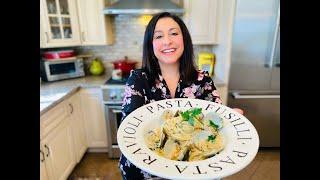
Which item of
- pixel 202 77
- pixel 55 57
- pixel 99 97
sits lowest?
pixel 99 97

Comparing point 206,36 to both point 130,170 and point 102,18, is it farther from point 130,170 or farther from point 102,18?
point 130,170

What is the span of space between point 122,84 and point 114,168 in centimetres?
91

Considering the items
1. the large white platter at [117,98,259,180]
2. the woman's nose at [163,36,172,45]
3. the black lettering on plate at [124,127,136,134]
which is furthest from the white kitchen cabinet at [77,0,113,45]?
the black lettering on plate at [124,127,136,134]

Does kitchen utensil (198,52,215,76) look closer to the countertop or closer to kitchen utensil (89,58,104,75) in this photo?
the countertop

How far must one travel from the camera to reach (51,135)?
174 cm

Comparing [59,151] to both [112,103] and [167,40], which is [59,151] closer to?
[112,103]

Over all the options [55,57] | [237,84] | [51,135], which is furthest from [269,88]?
[55,57]

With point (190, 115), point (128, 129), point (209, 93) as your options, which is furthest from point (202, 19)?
point (128, 129)

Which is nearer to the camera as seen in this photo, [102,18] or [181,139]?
[181,139]

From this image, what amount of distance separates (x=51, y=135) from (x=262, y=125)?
212 centimetres

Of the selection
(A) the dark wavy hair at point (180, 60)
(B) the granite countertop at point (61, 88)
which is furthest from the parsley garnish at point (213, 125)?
(B) the granite countertop at point (61, 88)

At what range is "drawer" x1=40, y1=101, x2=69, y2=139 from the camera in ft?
5.30

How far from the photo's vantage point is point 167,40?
103cm

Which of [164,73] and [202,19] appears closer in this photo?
[164,73]
